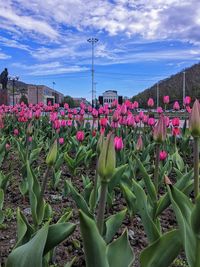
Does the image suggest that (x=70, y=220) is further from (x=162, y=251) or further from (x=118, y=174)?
(x=162, y=251)

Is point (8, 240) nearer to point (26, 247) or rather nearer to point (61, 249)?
point (61, 249)

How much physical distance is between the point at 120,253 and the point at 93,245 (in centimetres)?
15

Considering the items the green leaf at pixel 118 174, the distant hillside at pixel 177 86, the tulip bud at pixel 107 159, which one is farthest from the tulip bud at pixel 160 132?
the distant hillside at pixel 177 86

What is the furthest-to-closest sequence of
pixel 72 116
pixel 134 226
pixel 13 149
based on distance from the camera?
pixel 72 116 < pixel 13 149 < pixel 134 226

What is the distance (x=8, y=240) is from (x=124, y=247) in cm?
164

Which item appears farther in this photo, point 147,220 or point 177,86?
point 177,86

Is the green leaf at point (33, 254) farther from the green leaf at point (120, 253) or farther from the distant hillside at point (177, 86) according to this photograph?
the distant hillside at point (177, 86)

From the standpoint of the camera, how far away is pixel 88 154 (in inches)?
196

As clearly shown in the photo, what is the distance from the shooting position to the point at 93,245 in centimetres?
114

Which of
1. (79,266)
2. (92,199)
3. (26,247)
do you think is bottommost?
(79,266)

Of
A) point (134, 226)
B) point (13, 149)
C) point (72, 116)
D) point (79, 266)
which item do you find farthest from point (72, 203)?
point (72, 116)

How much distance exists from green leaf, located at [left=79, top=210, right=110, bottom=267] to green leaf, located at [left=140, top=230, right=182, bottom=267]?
15cm

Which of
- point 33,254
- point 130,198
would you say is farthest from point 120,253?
point 130,198

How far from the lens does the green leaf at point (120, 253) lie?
48.4 inches
